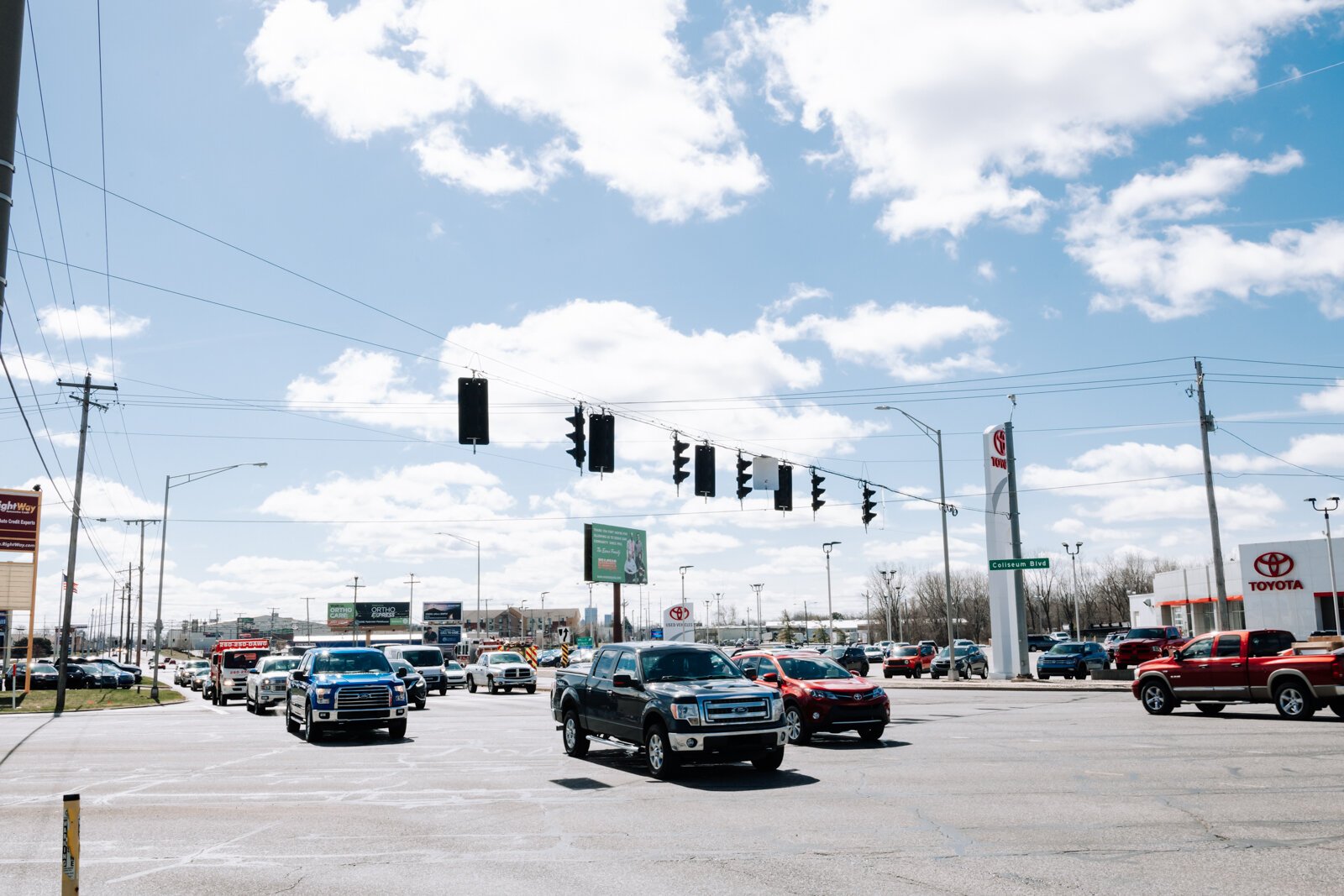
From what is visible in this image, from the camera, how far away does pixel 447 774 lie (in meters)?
15.9

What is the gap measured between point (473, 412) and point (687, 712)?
7041mm

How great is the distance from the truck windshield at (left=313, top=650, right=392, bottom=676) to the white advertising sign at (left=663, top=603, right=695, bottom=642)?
39477mm

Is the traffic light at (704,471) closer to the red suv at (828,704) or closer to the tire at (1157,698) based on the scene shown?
the red suv at (828,704)

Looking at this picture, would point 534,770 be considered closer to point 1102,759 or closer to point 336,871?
point 336,871

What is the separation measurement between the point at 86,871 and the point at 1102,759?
42.5 feet

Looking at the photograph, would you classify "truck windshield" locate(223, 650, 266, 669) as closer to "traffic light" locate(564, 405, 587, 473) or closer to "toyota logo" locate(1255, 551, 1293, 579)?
"traffic light" locate(564, 405, 587, 473)

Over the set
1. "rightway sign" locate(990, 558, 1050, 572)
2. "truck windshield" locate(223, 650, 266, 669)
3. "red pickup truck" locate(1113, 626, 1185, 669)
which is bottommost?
"red pickup truck" locate(1113, 626, 1185, 669)

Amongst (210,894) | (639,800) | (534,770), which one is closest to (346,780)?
(534,770)

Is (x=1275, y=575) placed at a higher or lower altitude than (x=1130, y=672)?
higher

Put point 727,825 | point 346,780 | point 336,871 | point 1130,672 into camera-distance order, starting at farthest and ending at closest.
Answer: point 1130,672 < point 346,780 < point 727,825 < point 336,871

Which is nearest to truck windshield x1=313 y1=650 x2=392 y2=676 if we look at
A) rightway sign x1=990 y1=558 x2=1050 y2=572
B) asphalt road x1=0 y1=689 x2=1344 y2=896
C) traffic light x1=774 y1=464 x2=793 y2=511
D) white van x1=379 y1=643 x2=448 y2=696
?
asphalt road x1=0 y1=689 x2=1344 y2=896

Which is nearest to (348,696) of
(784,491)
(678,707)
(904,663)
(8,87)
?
(678,707)

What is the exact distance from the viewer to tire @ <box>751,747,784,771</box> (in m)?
15.1

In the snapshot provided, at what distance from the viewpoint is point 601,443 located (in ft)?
72.1
